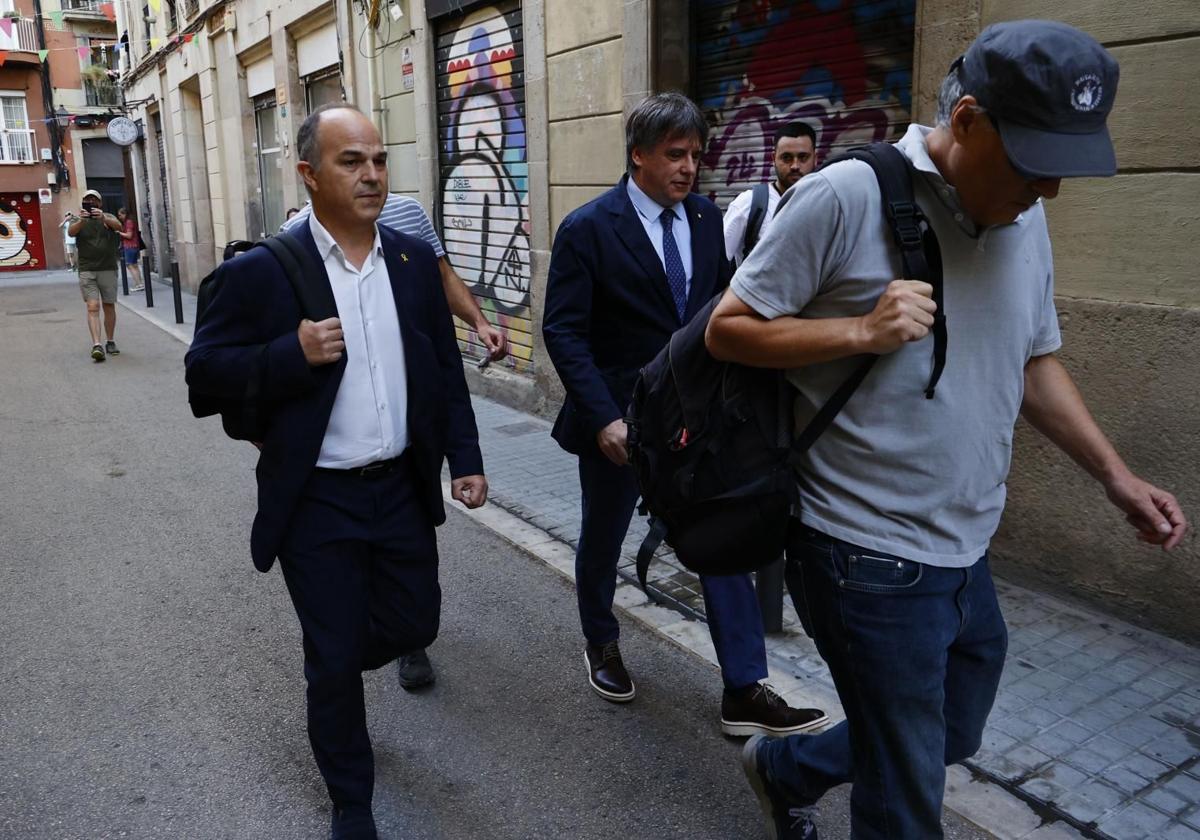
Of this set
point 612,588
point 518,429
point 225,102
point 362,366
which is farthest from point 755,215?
point 225,102

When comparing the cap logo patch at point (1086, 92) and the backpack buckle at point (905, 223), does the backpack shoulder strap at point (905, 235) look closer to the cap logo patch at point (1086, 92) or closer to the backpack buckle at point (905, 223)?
the backpack buckle at point (905, 223)

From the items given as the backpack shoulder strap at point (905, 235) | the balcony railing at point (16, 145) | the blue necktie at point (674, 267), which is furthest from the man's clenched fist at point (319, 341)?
the balcony railing at point (16, 145)

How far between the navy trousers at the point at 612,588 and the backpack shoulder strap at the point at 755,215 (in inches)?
54.5

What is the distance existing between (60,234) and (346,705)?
3618 cm

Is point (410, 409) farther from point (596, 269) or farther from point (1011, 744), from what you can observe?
point (1011, 744)

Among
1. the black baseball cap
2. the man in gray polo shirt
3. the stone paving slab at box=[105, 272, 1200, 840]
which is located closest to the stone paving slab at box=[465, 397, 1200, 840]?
the stone paving slab at box=[105, 272, 1200, 840]

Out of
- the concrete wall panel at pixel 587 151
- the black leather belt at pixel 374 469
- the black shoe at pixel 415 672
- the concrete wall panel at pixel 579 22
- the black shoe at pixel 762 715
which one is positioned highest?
the concrete wall panel at pixel 579 22

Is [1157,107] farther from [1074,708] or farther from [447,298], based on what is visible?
[447,298]

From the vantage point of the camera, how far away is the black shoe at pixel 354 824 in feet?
8.61

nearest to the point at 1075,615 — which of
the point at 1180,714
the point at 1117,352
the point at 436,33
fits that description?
the point at 1180,714

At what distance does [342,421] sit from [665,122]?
51.0 inches

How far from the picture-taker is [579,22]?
737cm

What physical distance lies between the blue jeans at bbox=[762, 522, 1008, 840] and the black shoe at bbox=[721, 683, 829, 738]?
1.11 m

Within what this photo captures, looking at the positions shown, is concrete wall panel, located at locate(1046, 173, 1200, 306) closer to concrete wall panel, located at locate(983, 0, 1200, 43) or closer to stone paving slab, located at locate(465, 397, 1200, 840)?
concrete wall panel, located at locate(983, 0, 1200, 43)
